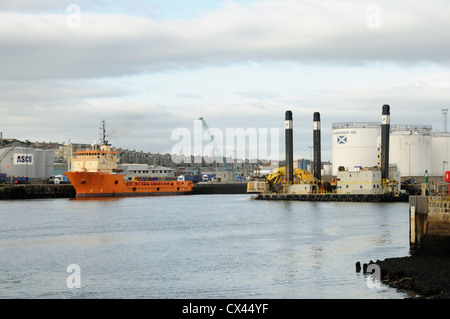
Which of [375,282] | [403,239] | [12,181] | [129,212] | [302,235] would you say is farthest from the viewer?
[12,181]

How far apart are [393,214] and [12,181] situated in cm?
7509

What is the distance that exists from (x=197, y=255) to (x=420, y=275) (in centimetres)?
1419

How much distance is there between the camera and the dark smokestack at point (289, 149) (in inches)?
3536

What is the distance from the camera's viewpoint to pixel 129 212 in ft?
219

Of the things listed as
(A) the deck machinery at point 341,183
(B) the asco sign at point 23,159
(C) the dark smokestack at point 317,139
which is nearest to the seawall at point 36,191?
(B) the asco sign at point 23,159

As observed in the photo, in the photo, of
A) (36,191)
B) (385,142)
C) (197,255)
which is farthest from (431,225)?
(36,191)

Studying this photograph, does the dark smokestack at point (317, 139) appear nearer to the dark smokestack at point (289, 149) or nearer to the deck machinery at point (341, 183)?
the deck machinery at point (341, 183)

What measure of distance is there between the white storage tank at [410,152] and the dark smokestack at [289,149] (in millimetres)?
20532

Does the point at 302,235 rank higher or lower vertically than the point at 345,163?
lower

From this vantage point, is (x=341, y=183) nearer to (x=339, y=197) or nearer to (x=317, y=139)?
(x=339, y=197)

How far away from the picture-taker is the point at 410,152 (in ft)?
329

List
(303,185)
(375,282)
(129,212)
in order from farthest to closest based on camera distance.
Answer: (303,185)
(129,212)
(375,282)
